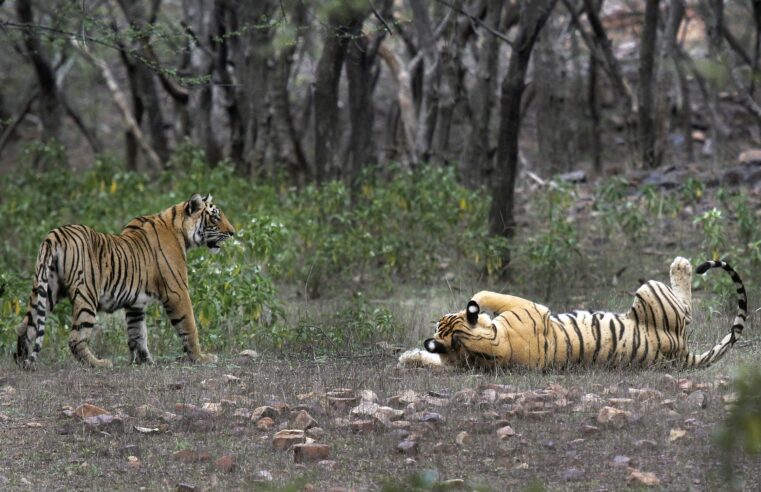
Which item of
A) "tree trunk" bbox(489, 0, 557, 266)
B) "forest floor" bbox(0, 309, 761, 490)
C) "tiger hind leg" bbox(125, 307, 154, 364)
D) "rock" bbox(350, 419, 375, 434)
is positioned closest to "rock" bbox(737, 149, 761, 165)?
"tree trunk" bbox(489, 0, 557, 266)

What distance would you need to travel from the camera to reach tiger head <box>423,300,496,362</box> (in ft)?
24.7

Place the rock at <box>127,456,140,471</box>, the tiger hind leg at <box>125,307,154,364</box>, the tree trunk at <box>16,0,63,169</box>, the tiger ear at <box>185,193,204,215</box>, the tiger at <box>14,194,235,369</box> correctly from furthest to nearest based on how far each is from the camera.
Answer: the tree trunk at <box>16,0,63,169</box> < the tiger ear at <box>185,193,204,215</box> < the tiger hind leg at <box>125,307,154,364</box> < the tiger at <box>14,194,235,369</box> < the rock at <box>127,456,140,471</box>

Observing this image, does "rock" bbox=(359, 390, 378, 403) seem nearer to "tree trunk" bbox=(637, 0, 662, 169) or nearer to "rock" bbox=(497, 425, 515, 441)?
"rock" bbox=(497, 425, 515, 441)

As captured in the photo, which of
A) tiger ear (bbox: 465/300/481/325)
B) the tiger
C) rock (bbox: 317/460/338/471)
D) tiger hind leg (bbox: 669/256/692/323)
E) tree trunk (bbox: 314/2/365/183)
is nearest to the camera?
rock (bbox: 317/460/338/471)

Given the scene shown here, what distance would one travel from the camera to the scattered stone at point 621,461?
17.5ft

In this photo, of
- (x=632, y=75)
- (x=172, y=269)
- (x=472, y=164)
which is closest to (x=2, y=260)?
(x=172, y=269)

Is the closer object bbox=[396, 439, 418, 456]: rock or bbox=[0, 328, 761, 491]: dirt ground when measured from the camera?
bbox=[0, 328, 761, 491]: dirt ground

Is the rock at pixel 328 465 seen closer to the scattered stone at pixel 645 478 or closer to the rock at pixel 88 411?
the scattered stone at pixel 645 478

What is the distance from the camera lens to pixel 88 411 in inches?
253

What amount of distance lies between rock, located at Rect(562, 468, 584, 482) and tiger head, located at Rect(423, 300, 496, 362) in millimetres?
2264

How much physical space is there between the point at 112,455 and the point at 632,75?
33.4 metres

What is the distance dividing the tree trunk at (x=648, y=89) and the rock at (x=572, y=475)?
549 inches

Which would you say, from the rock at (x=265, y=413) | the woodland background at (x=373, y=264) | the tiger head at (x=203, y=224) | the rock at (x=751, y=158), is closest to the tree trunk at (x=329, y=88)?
the woodland background at (x=373, y=264)

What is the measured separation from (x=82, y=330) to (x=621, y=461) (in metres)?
4.39
